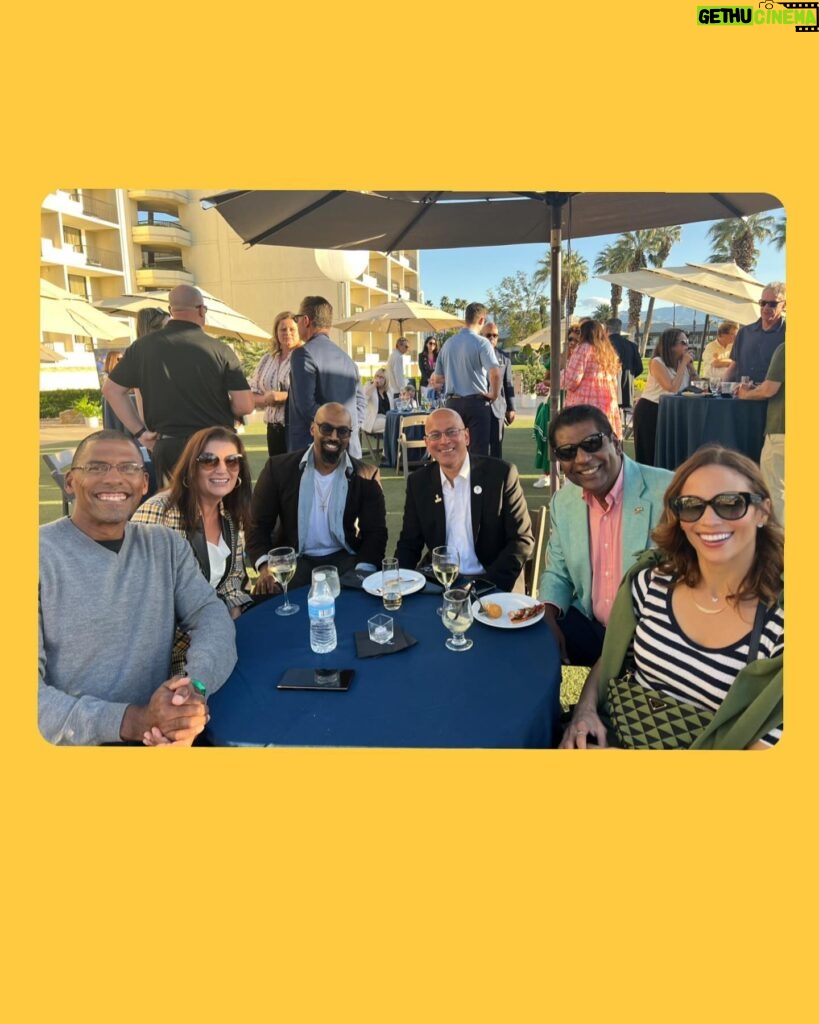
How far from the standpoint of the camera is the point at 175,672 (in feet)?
5.79

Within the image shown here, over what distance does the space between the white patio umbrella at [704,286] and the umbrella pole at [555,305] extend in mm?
230

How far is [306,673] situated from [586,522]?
1174 mm

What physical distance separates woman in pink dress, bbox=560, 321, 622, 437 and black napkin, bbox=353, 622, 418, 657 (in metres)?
1.12

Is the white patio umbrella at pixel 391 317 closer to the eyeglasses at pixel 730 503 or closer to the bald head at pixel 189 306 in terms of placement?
the bald head at pixel 189 306

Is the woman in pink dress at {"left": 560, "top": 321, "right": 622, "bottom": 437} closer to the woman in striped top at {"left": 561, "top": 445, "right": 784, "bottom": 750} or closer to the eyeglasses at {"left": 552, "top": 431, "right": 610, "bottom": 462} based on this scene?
the eyeglasses at {"left": 552, "top": 431, "right": 610, "bottom": 462}

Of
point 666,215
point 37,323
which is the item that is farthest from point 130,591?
point 666,215

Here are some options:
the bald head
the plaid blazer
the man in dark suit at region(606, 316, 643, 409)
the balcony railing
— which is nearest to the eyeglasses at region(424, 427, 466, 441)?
the man in dark suit at region(606, 316, 643, 409)

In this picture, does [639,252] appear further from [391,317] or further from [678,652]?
[391,317]

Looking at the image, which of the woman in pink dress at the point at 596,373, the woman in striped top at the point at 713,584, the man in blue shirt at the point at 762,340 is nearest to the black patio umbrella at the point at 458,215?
the woman in pink dress at the point at 596,373

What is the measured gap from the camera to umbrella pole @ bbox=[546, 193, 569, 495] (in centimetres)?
204

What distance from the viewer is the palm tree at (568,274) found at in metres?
2.27

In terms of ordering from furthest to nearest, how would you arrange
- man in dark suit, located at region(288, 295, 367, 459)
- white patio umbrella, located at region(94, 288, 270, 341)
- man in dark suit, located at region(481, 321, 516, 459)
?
man in dark suit, located at region(481, 321, 516, 459) < man in dark suit, located at region(288, 295, 367, 459) < white patio umbrella, located at region(94, 288, 270, 341)

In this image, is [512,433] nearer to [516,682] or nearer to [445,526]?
[445,526]

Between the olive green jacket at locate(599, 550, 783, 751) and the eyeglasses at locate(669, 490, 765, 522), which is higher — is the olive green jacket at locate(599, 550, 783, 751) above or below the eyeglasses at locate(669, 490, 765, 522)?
below
